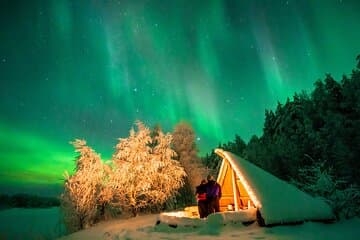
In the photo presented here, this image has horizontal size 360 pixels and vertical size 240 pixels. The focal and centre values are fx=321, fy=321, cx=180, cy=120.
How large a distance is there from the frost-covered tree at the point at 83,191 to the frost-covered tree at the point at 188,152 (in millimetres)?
9074

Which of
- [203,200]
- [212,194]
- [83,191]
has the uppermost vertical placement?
[83,191]

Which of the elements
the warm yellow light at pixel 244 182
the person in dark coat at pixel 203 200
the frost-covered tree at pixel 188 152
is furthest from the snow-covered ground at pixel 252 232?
the frost-covered tree at pixel 188 152

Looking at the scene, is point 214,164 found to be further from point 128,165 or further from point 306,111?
point 128,165

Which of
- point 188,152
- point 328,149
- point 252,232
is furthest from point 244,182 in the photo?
point 188,152

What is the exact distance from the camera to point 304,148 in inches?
922

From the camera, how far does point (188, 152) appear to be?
27.0 m

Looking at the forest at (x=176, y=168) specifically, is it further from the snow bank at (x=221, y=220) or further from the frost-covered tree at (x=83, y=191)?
the snow bank at (x=221, y=220)

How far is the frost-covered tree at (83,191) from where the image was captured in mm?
17312

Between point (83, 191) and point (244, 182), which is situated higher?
point (83, 191)

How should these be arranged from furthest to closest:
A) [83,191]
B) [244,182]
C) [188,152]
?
[188,152], [83,191], [244,182]

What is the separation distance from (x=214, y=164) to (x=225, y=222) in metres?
36.4

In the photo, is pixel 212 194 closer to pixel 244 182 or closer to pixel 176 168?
pixel 244 182

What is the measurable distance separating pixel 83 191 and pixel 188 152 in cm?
1125

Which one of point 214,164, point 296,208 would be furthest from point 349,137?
point 214,164
